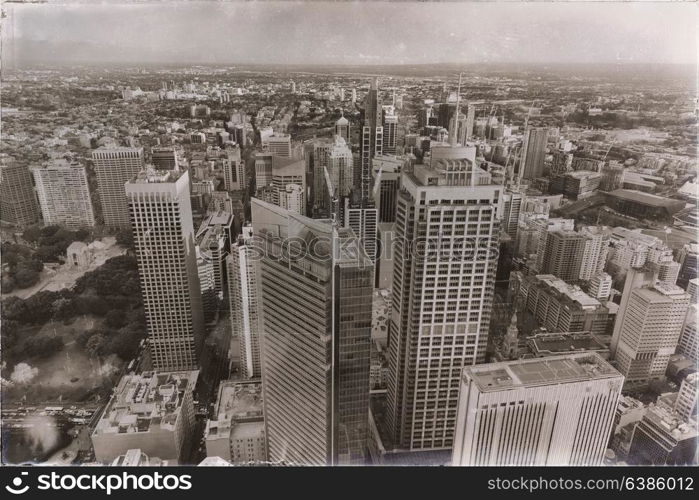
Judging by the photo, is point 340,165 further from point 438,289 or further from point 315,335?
point 315,335

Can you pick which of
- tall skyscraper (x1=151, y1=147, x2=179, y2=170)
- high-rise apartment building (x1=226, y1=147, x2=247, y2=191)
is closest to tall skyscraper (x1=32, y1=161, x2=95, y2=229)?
tall skyscraper (x1=151, y1=147, x2=179, y2=170)

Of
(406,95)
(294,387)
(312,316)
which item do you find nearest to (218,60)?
(406,95)

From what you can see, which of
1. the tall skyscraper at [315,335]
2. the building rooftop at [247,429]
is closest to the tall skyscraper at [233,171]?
the tall skyscraper at [315,335]

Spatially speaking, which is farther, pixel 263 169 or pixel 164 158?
pixel 164 158

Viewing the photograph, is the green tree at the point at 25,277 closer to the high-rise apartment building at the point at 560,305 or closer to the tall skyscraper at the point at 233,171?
the tall skyscraper at the point at 233,171

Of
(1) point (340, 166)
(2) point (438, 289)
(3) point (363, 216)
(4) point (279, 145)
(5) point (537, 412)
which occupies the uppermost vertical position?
(4) point (279, 145)

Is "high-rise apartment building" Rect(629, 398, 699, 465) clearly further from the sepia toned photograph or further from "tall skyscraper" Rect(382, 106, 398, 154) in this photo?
"tall skyscraper" Rect(382, 106, 398, 154)

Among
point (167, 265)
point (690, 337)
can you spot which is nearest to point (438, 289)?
point (690, 337)
